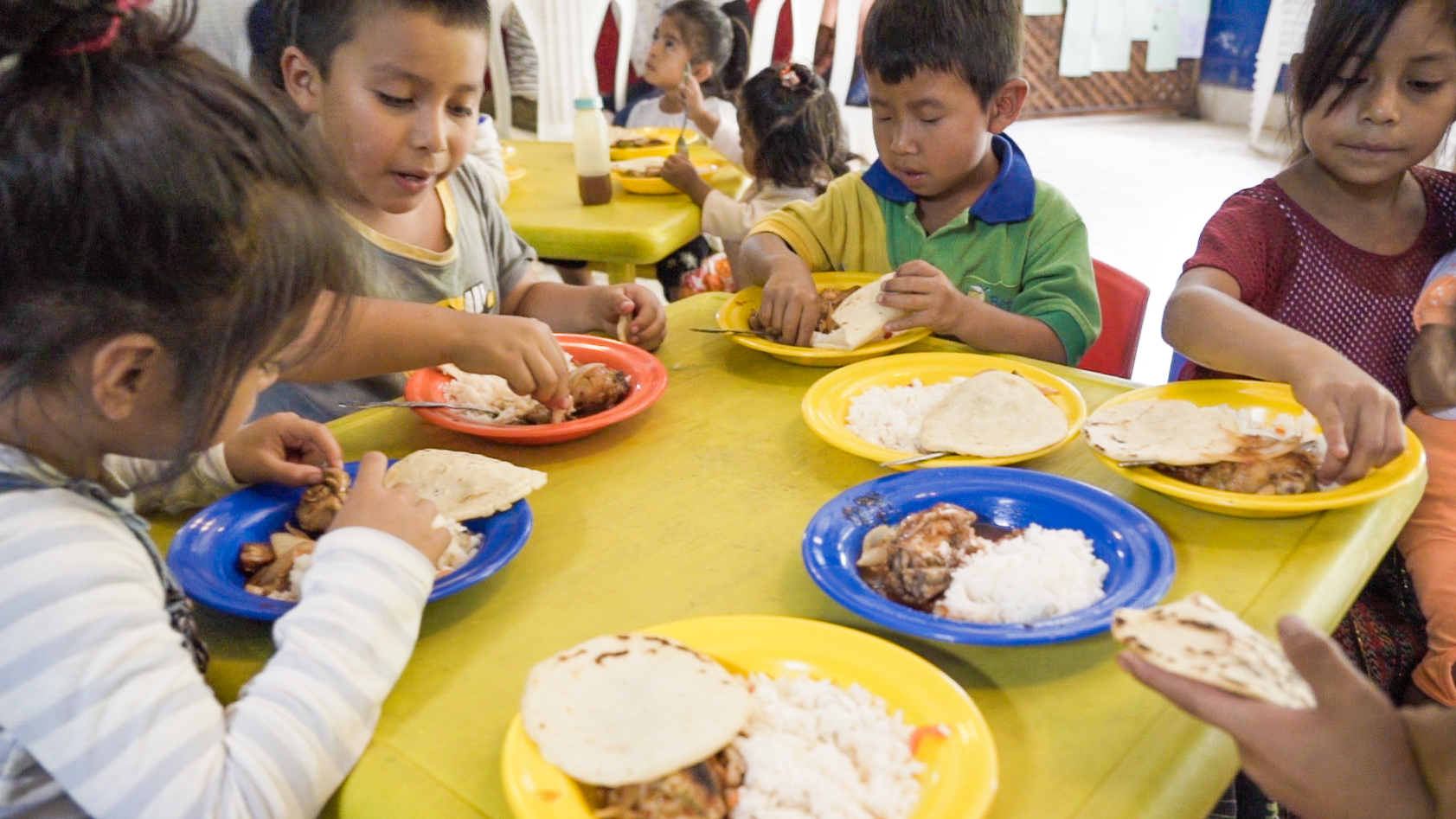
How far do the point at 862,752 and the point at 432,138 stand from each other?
1362 millimetres

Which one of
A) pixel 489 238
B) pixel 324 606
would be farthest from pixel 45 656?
pixel 489 238

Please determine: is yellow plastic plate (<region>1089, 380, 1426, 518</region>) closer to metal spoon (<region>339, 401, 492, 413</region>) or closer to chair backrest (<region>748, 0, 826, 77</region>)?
metal spoon (<region>339, 401, 492, 413</region>)

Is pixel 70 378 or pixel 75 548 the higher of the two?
pixel 70 378

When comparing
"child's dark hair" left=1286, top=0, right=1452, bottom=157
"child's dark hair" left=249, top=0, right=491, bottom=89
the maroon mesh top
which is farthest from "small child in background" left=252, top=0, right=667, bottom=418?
"child's dark hair" left=1286, top=0, right=1452, bottom=157

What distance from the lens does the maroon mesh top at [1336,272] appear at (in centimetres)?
177

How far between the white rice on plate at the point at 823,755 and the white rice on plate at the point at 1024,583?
18cm

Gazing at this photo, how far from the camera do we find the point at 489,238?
7.37ft

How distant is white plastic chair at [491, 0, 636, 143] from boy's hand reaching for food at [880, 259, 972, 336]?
4.48 meters

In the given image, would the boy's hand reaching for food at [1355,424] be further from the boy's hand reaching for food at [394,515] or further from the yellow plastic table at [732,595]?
the boy's hand reaching for food at [394,515]

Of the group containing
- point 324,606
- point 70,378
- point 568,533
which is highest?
point 70,378

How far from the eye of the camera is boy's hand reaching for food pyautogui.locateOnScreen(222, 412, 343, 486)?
4.00ft

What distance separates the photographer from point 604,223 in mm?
2893

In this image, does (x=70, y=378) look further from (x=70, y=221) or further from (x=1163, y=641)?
(x=1163, y=641)

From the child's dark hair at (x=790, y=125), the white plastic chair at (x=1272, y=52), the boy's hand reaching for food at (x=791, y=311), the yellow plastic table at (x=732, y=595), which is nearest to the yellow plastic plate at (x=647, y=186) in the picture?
the child's dark hair at (x=790, y=125)
